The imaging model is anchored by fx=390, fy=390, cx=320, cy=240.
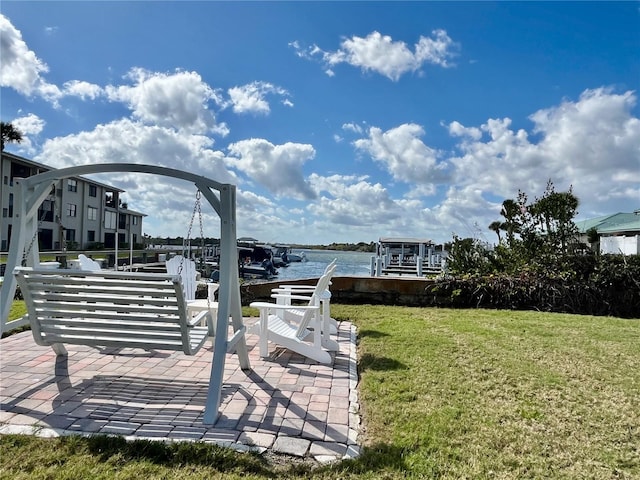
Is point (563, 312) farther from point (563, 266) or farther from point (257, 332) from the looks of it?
point (257, 332)

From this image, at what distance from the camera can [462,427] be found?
267 cm

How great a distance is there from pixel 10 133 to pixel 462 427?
3986cm

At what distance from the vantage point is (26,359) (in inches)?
159

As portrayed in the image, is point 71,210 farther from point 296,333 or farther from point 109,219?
point 296,333

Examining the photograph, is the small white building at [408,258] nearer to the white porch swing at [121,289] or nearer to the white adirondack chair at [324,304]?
the white adirondack chair at [324,304]

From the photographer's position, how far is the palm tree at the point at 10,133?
30.9 metres

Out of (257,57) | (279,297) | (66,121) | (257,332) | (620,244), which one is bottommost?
(257,332)

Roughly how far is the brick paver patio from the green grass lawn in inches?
7.3

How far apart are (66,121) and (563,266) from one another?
442 inches

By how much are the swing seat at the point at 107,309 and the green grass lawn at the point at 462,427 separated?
34.3 inches

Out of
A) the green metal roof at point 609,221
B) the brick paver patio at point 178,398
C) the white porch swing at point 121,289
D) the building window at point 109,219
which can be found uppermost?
the building window at point 109,219

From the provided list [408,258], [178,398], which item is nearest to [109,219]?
[408,258]

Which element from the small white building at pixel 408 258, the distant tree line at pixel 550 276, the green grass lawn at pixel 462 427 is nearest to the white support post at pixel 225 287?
the green grass lawn at pixel 462 427

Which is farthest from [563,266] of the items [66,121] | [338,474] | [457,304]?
[66,121]
